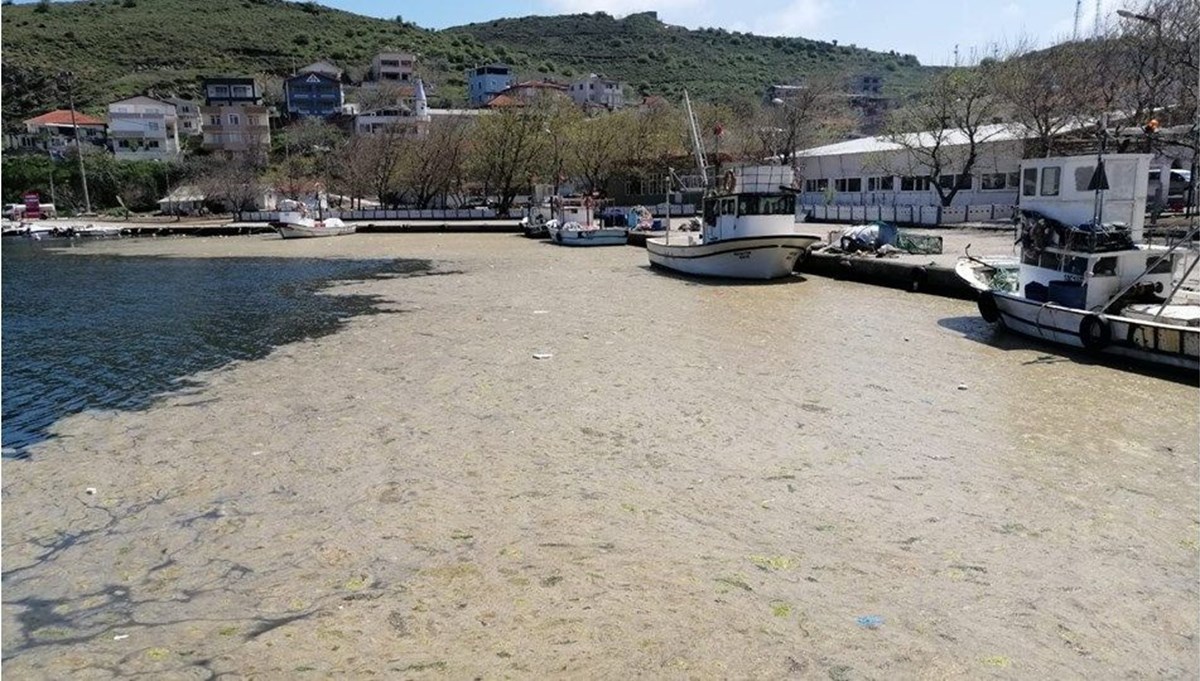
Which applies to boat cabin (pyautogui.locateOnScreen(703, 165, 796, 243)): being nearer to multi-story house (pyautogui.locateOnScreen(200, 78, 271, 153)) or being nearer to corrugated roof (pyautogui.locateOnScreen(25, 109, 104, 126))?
multi-story house (pyautogui.locateOnScreen(200, 78, 271, 153))

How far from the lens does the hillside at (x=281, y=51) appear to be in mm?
116438

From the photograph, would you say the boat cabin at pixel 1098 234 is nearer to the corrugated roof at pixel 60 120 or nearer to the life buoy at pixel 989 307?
the life buoy at pixel 989 307

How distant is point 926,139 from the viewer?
45719mm

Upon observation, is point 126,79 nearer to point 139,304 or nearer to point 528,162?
point 528,162

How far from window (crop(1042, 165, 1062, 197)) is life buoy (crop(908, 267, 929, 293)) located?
6.80m

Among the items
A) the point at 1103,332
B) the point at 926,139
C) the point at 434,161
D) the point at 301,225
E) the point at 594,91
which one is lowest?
the point at 1103,332

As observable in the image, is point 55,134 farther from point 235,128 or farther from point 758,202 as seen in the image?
point 758,202

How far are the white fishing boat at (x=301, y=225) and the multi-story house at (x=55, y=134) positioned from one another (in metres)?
52.6

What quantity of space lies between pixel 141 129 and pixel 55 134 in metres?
11.4

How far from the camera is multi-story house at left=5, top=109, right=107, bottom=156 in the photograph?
90188 millimetres

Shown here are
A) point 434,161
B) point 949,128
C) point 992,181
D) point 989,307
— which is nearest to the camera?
point 989,307

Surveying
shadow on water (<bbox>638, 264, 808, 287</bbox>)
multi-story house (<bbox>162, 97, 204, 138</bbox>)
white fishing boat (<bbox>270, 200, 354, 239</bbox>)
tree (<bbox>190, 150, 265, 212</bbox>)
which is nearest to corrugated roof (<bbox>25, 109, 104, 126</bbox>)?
multi-story house (<bbox>162, 97, 204, 138</bbox>)

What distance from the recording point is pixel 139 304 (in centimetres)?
2323

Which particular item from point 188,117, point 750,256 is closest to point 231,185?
point 188,117
